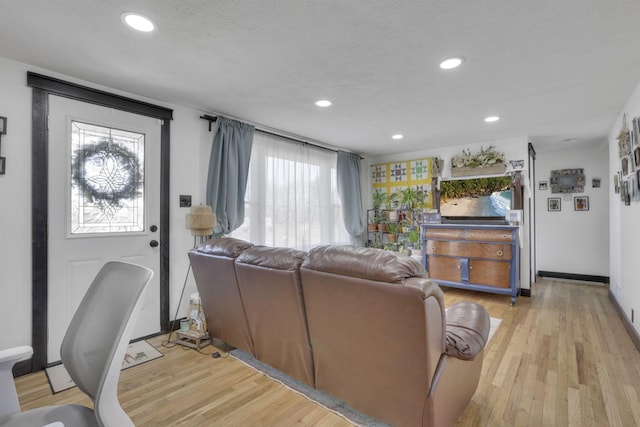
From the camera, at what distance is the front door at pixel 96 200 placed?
8.17 ft

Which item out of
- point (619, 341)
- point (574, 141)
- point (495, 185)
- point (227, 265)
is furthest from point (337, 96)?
point (574, 141)

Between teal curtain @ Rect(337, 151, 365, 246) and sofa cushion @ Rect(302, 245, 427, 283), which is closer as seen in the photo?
sofa cushion @ Rect(302, 245, 427, 283)

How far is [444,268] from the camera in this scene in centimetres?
456

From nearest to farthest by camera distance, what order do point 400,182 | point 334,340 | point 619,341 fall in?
point 334,340, point 619,341, point 400,182

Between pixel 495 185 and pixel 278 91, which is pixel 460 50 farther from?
pixel 495 185

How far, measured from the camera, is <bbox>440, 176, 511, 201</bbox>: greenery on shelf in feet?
15.0

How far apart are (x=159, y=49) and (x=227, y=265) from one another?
160 cm

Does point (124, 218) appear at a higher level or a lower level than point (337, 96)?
lower

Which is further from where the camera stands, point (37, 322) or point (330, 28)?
point (37, 322)

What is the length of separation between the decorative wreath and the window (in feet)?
4.10

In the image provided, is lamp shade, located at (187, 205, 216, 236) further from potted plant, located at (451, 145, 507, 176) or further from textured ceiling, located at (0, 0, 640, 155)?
potted plant, located at (451, 145, 507, 176)

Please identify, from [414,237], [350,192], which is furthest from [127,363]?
[414,237]

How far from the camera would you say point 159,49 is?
212cm

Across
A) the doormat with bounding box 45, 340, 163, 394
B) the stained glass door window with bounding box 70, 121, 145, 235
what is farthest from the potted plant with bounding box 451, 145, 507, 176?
the doormat with bounding box 45, 340, 163, 394
